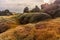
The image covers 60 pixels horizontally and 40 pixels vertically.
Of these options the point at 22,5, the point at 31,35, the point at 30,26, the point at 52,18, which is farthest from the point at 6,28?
the point at 22,5

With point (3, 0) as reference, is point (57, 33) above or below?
below

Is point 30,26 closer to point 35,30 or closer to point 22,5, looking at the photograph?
point 35,30

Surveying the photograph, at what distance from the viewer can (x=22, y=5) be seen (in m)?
25.0

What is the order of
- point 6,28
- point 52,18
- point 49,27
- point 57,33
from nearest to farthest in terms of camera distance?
point 57,33, point 49,27, point 6,28, point 52,18

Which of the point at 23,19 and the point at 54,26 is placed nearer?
the point at 54,26

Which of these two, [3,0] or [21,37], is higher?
[3,0]

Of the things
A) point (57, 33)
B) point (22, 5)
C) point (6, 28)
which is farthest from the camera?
point (22, 5)

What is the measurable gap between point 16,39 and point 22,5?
13.8 meters

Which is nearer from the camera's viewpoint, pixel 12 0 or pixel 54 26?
pixel 54 26

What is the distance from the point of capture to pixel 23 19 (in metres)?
15.2

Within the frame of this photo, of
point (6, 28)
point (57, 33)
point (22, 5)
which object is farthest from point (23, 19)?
point (22, 5)

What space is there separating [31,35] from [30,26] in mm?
1256

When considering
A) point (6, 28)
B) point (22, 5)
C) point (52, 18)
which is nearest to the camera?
point (6, 28)

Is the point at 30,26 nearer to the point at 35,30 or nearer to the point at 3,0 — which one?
the point at 35,30
